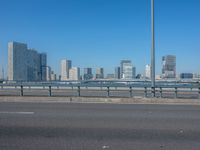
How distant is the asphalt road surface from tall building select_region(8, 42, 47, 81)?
38339mm

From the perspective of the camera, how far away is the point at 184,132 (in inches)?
328

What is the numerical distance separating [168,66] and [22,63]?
81.1ft

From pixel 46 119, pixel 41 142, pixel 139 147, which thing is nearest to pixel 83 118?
pixel 46 119

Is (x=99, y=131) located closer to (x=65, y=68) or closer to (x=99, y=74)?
(x=99, y=74)

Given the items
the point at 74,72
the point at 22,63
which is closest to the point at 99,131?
the point at 22,63

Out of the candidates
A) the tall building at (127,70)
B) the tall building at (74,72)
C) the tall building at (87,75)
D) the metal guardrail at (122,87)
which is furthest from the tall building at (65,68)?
the metal guardrail at (122,87)

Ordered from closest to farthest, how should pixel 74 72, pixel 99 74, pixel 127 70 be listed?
pixel 127 70, pixel 99 74, pixel 74 72

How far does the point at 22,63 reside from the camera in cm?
5084

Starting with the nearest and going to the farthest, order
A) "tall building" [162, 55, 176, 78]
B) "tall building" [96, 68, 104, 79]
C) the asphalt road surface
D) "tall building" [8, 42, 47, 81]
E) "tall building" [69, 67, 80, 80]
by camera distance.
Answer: the asphalt road surface → "tall building" [162, 55, 176, 78] → "tall building" [8, 42, 47, 81] → "tall building" [96, 68, 104, 79] → "tall building" [69, 67, 80, 80]

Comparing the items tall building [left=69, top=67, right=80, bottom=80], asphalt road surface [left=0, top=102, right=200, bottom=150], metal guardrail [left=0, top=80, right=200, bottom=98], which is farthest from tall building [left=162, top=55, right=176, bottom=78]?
asphalt road surface [left=0, top=102, right=200, bottom=150]

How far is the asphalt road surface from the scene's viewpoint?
22.5 ft

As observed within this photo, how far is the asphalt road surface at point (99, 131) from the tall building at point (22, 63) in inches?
1509

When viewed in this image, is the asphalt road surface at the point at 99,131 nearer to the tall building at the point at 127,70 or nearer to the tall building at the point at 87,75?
the tall building at the point at 127,70

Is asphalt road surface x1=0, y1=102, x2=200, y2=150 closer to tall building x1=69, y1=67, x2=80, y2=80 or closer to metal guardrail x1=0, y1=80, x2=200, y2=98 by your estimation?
metal guardrail x1=0, y1=80, x2=200, y2=98
